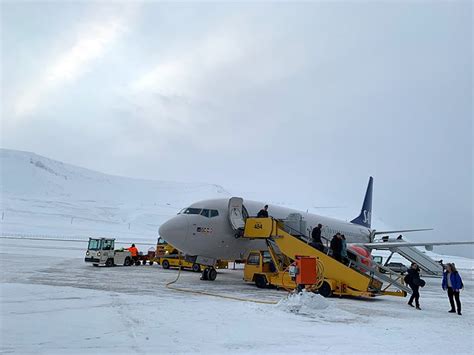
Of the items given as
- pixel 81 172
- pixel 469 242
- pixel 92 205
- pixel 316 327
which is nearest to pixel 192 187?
pixel 81 172

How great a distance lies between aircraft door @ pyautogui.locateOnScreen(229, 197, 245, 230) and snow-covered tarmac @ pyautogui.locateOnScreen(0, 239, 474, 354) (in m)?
5.62

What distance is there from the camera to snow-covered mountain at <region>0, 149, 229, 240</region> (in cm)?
8425

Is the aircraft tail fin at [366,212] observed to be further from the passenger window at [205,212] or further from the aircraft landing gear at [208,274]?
the passenger window at [205,212]

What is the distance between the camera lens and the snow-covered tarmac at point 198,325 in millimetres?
6559

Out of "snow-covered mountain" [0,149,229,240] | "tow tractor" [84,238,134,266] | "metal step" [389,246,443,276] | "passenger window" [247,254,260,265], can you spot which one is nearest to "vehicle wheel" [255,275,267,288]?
"passenger window" [247,254,260,265]

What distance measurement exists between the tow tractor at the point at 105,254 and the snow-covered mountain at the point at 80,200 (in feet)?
172

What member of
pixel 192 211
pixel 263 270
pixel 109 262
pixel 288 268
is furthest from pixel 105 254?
pixel 288 268

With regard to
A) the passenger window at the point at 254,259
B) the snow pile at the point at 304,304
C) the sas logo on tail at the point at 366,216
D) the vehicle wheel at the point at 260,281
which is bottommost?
the snow pile at the point at 304,304

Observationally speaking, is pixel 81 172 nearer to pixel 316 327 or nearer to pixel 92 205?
pixel 92 205

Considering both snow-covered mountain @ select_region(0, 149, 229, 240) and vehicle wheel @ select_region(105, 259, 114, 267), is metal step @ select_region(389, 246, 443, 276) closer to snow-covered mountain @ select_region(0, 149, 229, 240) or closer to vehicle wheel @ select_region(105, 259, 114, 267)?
vehicle wheel @ select_region(105, 259, 114, 267)

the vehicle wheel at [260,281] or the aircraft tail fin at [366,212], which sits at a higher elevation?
the aircraft tail fin at [366,212]

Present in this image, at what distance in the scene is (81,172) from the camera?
18075 centimetres

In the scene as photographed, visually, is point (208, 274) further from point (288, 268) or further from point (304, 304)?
point (304, 304)

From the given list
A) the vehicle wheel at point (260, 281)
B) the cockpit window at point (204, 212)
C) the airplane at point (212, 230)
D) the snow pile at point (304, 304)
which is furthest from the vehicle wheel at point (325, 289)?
the cockpit window at point (204, 212)
